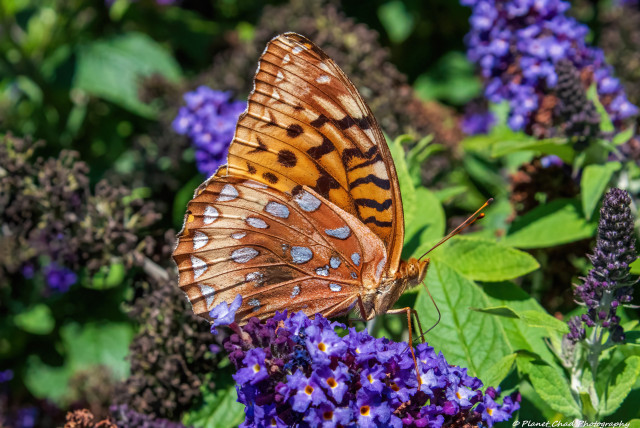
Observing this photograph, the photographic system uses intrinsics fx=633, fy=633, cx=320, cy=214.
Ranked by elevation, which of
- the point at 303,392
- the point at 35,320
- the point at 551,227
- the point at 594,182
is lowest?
the point at 35,320

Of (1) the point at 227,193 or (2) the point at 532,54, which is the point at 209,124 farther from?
(2) the point at 532,54

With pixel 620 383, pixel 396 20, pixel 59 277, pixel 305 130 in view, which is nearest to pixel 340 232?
pixel 305 130

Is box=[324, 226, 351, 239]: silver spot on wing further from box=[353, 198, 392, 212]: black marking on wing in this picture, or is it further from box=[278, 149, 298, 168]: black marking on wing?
box=[278, 149, 298, 168]: black marking on wing

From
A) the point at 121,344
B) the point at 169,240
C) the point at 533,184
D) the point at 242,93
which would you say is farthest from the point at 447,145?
the point at 121,344

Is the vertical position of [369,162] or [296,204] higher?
[369,162]

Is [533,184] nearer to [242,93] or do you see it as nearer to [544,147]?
[544,147]

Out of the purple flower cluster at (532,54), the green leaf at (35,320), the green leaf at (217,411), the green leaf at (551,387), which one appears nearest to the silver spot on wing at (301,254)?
the green leaf at (217,411)

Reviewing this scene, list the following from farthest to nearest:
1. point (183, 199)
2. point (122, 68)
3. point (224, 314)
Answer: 1. point (122, 68)
2. point (183, 199)
3. point (224, 314)
